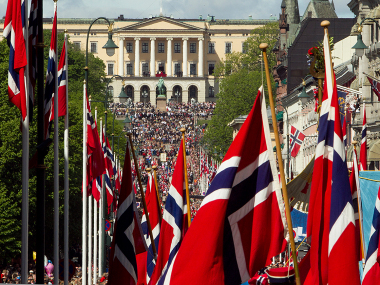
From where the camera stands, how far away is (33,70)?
478 inches

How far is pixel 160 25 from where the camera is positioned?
163 m

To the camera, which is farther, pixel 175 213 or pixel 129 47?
pixel 129 47

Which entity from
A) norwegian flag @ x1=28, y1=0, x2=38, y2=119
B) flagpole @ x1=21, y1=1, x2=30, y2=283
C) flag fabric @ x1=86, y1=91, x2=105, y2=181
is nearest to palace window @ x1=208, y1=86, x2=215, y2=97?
flag fabric @ x1=86, y1=91, x2=105, y2=181

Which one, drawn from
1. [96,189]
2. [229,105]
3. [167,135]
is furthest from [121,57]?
[96,189]

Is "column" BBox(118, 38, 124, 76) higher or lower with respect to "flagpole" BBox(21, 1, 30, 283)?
higher

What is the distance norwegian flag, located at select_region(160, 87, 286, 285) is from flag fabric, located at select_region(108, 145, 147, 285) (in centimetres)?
343

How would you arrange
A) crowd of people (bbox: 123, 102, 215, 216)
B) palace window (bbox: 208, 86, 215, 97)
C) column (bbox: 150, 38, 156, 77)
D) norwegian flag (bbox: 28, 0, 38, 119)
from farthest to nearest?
1. column (bbox: 150, 38, 156, 77)
2. palace window (bbox: 208, 86, 215, 97)
3. crowd of people (bbox: 123, 102, 215, 216)
4. norwegian flag (bbox: 28, 0, 38, 119)

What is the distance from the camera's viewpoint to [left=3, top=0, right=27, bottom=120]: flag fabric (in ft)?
37.7

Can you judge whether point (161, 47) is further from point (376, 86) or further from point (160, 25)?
point (376, 86)

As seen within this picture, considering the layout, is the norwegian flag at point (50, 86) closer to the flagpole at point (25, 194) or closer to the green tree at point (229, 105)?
the flagpole at point (25, 194)

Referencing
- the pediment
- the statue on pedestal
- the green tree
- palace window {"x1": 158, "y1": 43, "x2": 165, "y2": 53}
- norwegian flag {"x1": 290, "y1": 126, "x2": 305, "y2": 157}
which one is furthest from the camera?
palace window {"x1": 158, "y1": 43, "x2": 165, "y2": 53}

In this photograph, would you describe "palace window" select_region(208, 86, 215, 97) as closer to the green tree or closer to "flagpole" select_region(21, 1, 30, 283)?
the green tree

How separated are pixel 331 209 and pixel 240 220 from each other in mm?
974

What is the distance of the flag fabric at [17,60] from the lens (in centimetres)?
1149
